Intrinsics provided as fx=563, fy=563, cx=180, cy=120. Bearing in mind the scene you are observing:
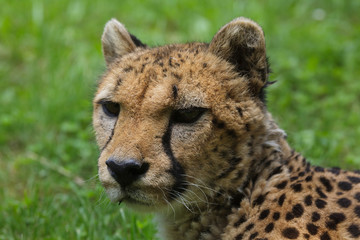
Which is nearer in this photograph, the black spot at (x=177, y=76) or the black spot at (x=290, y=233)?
the black spot at (x=290, y=233)

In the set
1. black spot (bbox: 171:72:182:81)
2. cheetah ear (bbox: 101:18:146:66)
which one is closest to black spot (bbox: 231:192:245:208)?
black spot (bbox: 171:72:182:81)

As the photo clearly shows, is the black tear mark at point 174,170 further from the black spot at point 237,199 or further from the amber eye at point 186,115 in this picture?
the black spot at point 237,199

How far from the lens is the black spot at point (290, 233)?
10.2 feet

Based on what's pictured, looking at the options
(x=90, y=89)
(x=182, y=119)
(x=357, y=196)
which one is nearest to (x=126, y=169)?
(x=182, y=119)

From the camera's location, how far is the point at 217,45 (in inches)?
146

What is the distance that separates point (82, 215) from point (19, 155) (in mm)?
1707

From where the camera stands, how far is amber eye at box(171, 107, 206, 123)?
3.40m

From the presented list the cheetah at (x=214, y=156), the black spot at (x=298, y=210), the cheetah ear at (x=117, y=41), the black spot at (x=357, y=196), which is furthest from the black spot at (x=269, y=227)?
the cheetah ear at (x=117, y=41)

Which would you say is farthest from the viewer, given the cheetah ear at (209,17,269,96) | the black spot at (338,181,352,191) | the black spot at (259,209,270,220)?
the cheetah ear at (209,17,269,96)

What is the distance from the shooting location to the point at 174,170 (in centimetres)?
328

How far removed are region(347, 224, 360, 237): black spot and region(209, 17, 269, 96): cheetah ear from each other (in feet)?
3.35

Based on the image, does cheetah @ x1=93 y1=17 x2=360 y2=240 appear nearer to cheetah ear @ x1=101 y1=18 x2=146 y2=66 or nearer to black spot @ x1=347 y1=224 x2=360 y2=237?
black spot @ x1=347 y1=224 x2=360 y2=237

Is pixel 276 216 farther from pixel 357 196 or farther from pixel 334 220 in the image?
pixel 357 196

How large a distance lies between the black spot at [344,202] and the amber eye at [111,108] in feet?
4.84
